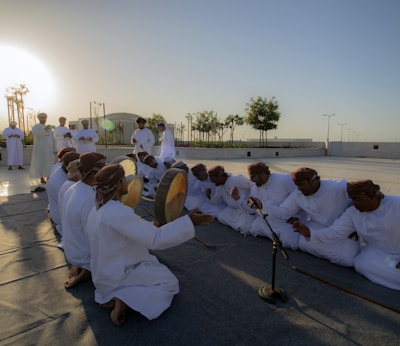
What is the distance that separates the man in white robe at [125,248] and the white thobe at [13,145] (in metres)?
11.4

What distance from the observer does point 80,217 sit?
107 inches

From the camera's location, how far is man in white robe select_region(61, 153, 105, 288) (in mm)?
2711

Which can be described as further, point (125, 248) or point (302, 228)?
point (302, 228)

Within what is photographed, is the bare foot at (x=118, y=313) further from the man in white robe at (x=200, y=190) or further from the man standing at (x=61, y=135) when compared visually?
the man standing at (x=61, y=135)

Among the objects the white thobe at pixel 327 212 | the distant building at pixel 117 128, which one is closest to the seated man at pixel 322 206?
the white thobe at pixel 327 212

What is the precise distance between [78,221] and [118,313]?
1030 millimetres

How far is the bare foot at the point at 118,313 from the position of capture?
7.02 feet

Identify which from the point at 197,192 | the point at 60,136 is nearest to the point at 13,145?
the point at 60,136

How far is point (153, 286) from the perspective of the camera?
2.32 metres

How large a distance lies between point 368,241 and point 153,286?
2.33 m

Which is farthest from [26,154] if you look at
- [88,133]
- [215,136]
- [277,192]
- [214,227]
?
[215,136]

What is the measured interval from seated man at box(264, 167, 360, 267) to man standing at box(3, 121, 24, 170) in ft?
38.5

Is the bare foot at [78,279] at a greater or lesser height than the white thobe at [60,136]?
lesser

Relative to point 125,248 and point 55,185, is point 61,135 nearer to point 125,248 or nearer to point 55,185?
point 55,185
